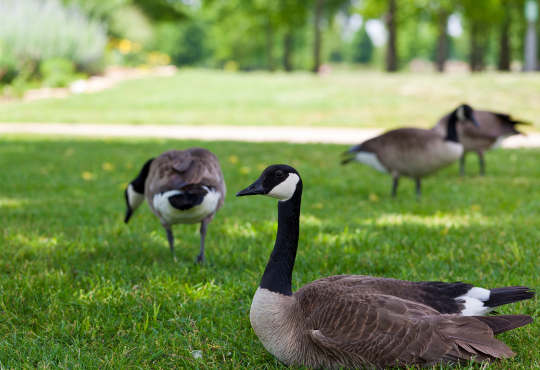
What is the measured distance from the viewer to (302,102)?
18.4 m

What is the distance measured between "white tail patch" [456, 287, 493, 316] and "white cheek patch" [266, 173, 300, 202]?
41.3 inches

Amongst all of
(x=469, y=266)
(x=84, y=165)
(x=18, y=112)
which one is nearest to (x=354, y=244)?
(x=469, y=266)

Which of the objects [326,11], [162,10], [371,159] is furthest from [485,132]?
[326,11]

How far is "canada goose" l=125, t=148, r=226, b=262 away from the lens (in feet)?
12.1

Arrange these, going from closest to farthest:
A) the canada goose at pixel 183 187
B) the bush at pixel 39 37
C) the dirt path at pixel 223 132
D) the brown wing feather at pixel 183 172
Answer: the canada goose at pixel 183 187
the brown wing feather at pixel 183 172
the dirt path at pixel 223 132
the bush at pixel 39 37

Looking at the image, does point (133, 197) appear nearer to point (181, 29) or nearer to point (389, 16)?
point (389, 16)

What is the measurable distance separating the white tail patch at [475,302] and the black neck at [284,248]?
2.99 ft

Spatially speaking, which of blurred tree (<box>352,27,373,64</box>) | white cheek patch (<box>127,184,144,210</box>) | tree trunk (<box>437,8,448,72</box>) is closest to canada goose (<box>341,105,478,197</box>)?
white cheek patch (<box>127,184,144,210</box>)

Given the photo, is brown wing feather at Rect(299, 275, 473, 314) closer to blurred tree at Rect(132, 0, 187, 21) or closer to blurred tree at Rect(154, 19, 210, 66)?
blurred tree at Rect(132, 0, 187, 21)

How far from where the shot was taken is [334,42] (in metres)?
82.0

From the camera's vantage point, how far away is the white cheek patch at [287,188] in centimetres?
254

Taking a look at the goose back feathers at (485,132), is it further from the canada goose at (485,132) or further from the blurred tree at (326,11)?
the blurred tree at (326,11)

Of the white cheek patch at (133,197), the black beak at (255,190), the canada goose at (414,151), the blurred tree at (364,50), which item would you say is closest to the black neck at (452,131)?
the canada goose at (414,151)

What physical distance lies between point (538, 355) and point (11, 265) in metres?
3.68
